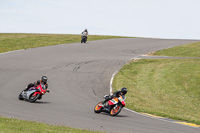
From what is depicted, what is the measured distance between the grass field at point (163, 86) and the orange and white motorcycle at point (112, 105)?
3.11m

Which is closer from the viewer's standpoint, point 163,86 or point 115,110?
point 115,110

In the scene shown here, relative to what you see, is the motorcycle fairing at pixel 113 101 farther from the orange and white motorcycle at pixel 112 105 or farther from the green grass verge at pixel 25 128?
the green grass verge at pixel 25 128

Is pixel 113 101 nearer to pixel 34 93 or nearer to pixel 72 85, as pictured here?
pixel 34 93

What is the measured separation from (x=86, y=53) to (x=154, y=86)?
15644mm

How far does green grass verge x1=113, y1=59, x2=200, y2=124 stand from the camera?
20.2 meters

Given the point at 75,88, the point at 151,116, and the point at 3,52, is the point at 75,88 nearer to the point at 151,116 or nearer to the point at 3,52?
the point at 151,116

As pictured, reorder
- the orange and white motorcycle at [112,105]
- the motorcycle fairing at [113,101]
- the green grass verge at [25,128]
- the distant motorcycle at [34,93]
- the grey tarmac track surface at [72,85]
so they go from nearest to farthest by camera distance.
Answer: the green grass verge at [25,128]
the grey tarmac track surface at [72,85]
the orange and white motorcycle at [112,105]
the motorcycle fairing at [113,101]
the distant motorcycle at [34,93]

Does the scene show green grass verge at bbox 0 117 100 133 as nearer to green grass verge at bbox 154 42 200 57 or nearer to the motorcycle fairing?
the motorcycle fairing

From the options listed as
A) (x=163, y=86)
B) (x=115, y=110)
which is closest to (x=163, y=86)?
(x=163, y=86)

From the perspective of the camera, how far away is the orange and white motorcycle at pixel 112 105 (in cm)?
1599

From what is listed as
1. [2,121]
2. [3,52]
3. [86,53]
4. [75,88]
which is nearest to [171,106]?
[75,88]

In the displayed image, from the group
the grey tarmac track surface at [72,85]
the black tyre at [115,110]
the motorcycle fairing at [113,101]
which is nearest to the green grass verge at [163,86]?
the grey tarmac track surface at [72,85]

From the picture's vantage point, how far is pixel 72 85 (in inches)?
982

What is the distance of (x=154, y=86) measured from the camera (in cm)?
2684
